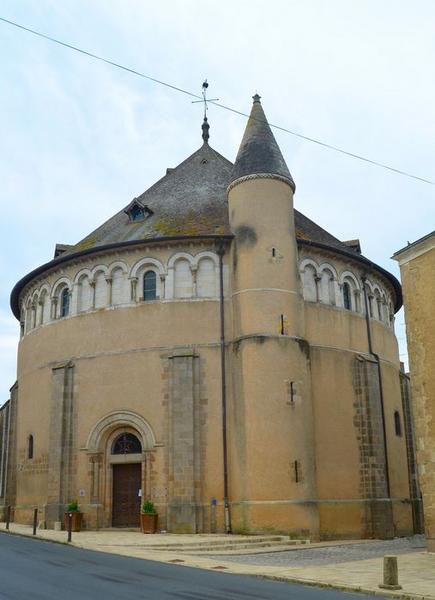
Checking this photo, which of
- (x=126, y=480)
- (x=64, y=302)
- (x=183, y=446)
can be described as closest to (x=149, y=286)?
(x=64, y=302)

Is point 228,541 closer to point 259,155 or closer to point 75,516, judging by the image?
point 75,516

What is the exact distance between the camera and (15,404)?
32.9 meters

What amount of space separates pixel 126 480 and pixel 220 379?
522cm

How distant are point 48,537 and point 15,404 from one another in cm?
1269

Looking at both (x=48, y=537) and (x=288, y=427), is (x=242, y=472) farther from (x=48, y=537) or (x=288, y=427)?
(x=48, y=537)

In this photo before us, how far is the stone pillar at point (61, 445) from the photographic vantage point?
1008 inches

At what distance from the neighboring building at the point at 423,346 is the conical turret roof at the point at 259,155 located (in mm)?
8491

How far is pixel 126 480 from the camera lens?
83.9 ft

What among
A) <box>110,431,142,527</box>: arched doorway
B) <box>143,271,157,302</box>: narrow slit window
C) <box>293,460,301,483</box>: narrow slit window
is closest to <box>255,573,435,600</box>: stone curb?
<box>293,460,301,483</box>: narrow slit window

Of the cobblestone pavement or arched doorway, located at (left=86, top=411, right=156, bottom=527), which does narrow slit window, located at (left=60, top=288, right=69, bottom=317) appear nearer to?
arched doorway, located at (left=86, top=411, right=156, bottom=527)

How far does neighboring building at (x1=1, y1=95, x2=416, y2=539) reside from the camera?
78.0ft

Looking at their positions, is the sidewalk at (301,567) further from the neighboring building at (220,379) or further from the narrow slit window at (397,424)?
the narrow slit window at (397,424)

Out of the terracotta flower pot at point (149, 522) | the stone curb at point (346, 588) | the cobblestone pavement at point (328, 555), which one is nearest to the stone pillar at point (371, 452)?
the cobblestone pavement at point (328, 555)

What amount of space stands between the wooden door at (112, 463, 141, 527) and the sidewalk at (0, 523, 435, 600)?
2649 mm
